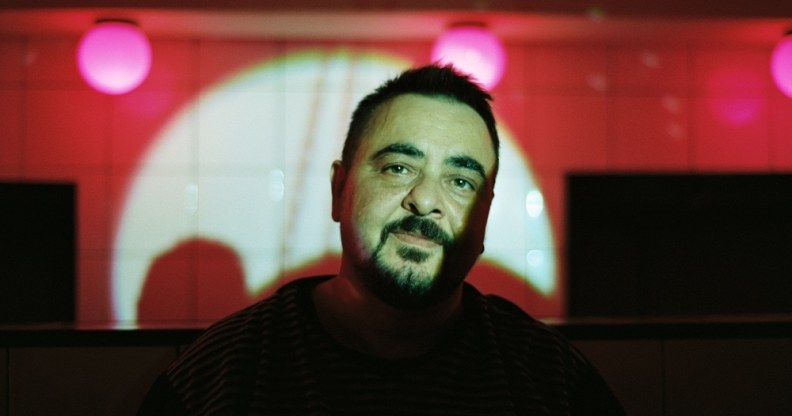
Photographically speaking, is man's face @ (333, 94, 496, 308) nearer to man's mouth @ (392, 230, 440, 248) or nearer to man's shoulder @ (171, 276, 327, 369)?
man's mouth @ (392, 230, 440, 248)

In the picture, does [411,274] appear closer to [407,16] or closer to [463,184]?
[463,184]

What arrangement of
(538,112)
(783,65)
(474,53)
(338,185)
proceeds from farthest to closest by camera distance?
(538,112) < (783,65) < (474,53) < (338,185)

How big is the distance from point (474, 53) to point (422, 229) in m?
1.78

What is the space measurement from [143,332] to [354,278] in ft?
2.31

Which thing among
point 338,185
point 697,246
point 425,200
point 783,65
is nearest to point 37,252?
point 338,185

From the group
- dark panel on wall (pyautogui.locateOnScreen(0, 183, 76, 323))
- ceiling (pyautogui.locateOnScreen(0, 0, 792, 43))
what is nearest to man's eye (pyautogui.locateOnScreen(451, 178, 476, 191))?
ceiling (pyautogui.locateOnScreen(0, 0, 792, 43))

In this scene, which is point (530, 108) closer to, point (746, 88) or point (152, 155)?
point (746, 88)

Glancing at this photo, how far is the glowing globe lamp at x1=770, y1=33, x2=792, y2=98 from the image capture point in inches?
119

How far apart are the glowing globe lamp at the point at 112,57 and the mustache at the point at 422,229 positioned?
2.03 metres

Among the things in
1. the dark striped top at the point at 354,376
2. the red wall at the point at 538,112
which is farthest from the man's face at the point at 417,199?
the red wall at the point at 538,112

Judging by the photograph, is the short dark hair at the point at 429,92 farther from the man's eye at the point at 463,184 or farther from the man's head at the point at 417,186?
the man's eye at the point at 463,184

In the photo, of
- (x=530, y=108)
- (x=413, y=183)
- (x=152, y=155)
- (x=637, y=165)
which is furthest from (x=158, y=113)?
(x=413, y=183)

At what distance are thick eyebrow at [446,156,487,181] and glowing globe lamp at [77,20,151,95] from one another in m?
2.01

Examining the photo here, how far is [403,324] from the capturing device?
124 centimetres
